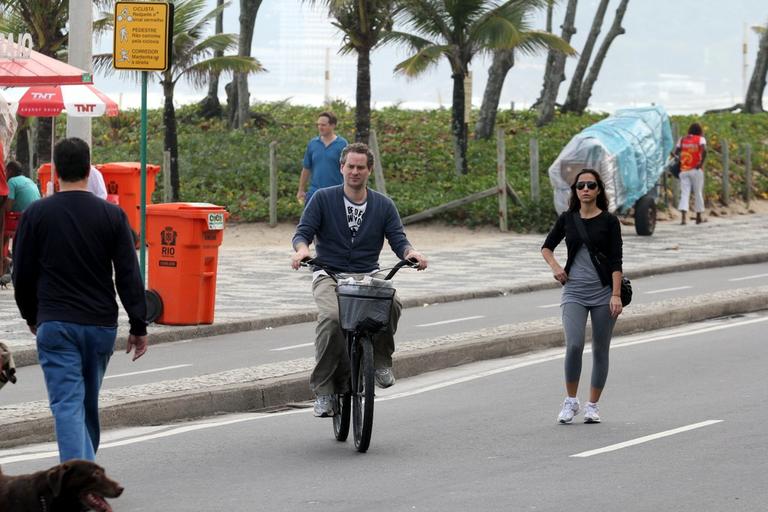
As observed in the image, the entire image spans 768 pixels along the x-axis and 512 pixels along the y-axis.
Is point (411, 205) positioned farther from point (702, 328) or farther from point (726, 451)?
point (726, 451)

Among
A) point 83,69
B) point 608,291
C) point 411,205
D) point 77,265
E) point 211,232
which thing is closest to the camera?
point 77,265

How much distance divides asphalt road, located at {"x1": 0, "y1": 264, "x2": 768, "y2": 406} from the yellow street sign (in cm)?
272

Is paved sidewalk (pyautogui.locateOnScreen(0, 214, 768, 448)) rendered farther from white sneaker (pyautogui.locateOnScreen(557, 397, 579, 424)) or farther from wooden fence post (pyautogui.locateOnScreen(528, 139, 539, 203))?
white sneaker (pyautogui.locateOnScreen(557, 397, 579, 424))

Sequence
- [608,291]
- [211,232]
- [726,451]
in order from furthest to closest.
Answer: [211,232]
[608,291]
[726,451]

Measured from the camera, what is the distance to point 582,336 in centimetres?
1015

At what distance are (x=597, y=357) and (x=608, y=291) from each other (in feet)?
1.50

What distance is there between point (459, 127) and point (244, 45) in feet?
25.7

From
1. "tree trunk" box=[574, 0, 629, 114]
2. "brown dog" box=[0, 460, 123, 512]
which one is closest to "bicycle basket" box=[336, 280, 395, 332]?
"brown dog" box=[0, 460, 123, 512]

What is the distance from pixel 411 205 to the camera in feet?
93.0

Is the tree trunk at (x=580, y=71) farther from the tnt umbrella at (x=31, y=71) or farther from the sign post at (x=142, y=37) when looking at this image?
the sign post at (x=142, y=37)

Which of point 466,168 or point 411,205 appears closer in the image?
point 411,205

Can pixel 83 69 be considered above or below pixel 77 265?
above

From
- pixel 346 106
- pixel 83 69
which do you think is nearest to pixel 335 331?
pixel 83 69

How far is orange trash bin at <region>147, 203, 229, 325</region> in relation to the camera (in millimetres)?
14562
